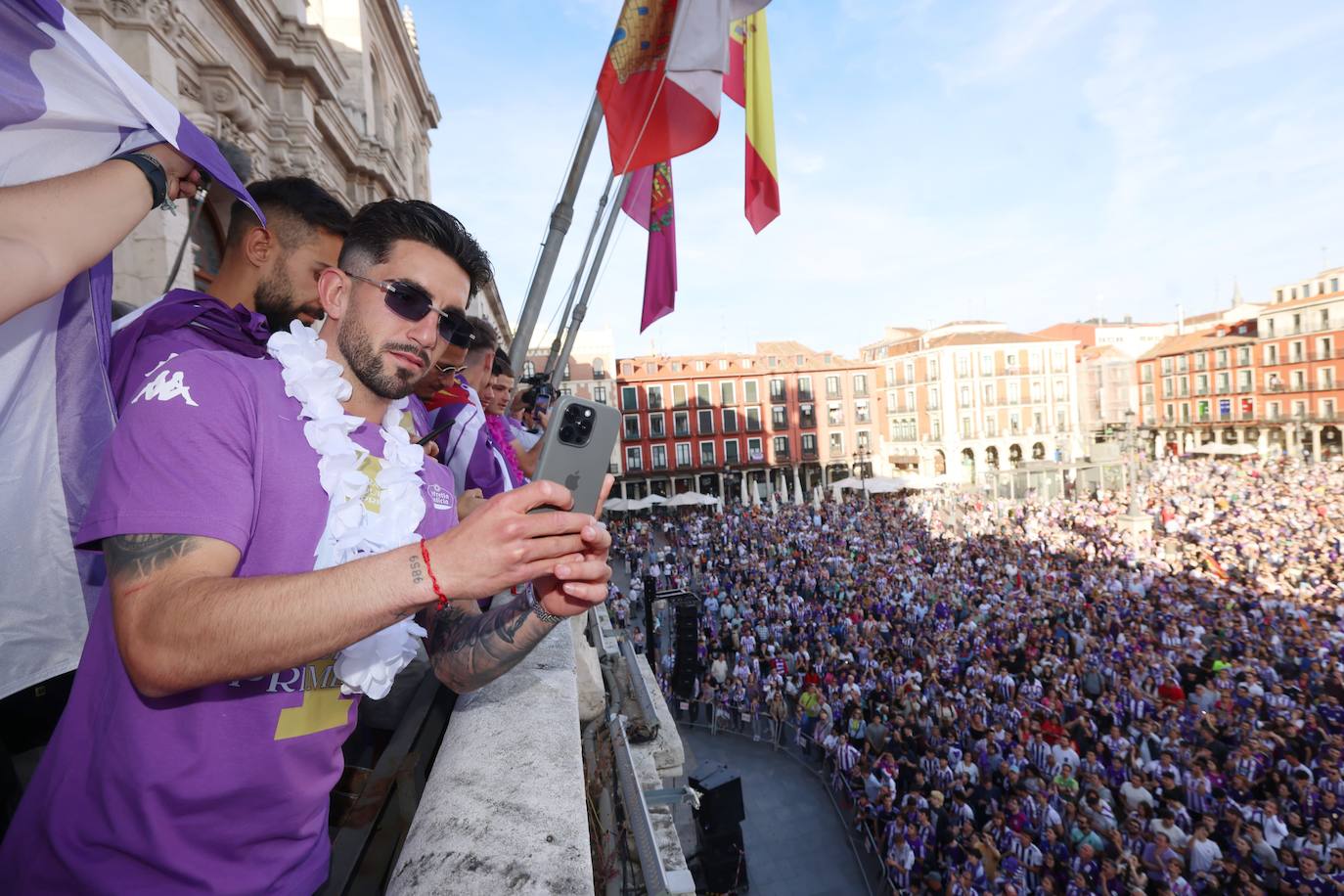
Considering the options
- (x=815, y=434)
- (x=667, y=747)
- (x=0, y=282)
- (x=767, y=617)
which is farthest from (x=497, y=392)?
(x=815, y=434)

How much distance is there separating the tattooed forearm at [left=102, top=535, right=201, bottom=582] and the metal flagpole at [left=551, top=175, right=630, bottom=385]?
4.71 m

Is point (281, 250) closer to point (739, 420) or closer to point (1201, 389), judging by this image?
point (739, 420)

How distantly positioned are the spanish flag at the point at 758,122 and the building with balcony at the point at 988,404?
141 feet

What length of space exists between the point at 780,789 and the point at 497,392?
9498mm

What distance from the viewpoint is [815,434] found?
4728 cm

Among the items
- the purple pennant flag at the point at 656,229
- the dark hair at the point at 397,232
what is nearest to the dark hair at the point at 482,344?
the dark hair at the point at 397,232

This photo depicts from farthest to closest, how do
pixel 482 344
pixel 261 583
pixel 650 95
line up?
1. pixel 650 95
2. pixel 482 344
3. pixel 261 583

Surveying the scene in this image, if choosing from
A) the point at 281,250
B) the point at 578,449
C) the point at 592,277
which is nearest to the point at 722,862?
the point at 592,277

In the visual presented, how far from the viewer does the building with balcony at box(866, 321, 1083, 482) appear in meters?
46.6

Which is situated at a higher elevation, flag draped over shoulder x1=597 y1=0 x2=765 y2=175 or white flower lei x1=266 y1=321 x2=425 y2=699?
flag draped over shoulder x1=597 y1=0 x2=765 y2=175

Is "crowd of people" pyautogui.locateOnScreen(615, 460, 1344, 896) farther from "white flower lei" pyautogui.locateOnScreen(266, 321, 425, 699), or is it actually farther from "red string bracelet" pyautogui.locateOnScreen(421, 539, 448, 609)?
"red string bracelet" pyautogui.locateOnScreen(421, 539, 448, 609)

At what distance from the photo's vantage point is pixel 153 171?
48.6 inches

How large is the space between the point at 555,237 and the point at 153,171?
11.2 ft

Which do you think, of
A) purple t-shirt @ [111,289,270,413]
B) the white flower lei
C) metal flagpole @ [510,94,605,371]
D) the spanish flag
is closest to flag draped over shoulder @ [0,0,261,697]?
purple t-shirt @ [111,289,270,413]
